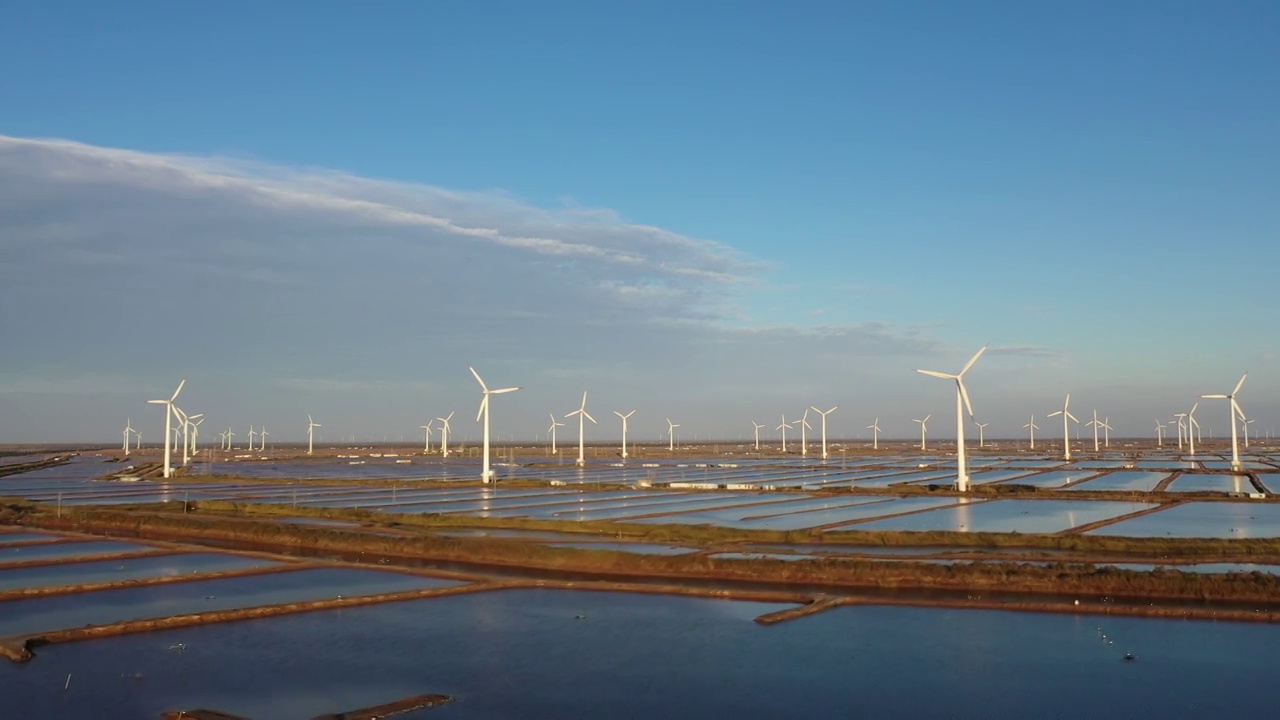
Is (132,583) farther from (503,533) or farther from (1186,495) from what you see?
(1186,495)

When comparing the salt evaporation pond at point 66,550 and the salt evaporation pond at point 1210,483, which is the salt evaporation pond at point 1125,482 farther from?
the salt evaporation pond at point 66,550

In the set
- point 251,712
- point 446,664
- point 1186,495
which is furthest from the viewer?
point 1186,495

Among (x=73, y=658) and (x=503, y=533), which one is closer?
(x=73, y=658)

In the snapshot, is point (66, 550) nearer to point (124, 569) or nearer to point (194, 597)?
point (124, 569)

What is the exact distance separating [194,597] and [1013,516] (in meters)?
36.0

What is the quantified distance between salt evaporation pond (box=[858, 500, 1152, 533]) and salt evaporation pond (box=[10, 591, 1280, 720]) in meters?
18.3

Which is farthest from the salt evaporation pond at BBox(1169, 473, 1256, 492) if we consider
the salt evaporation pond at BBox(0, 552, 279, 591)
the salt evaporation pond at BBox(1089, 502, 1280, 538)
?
the salt evaporation pond at BBox(0, 552, 279, 591)

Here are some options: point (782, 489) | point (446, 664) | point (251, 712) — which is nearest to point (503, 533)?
point (446, 664)

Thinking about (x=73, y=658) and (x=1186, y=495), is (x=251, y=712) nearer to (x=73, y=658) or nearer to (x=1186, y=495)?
(x=73, y=658)

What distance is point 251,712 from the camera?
48.2 feet

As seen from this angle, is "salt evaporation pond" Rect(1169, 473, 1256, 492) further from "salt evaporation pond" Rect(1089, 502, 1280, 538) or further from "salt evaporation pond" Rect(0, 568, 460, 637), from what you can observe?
"salt evaporation pond" Rect(0, 568, 460, 637)

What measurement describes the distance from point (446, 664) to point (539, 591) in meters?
8.18

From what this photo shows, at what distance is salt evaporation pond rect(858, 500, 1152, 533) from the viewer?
40.1 meters

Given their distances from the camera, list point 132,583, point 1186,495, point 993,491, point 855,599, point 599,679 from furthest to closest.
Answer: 1. point 993,491
2. point 1186,495
3. point 132,583
4. point 855,599
5. point 599,679
